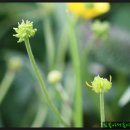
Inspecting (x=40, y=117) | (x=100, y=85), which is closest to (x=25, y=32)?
(x=100, y=85)

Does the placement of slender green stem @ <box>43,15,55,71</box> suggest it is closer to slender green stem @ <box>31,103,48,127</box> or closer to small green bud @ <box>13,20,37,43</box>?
slender green stem @ <box>31,103,48,127</box>

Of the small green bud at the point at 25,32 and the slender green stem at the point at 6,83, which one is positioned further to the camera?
the slender green stem at the point at 6,83

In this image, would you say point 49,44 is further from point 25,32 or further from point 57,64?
point 25,32

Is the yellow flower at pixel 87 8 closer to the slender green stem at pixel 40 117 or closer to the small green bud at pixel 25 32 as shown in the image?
the slender green stem at pixel 40 117

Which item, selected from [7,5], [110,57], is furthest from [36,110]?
[7,5]

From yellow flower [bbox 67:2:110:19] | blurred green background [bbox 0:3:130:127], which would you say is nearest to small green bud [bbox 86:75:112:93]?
blurred green background [bbox 0:3:130:127]

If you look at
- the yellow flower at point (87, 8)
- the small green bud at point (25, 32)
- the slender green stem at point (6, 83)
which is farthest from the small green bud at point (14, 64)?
the small green bud at point (25, 32)
